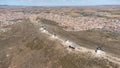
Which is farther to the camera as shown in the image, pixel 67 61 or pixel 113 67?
pixel 67 61

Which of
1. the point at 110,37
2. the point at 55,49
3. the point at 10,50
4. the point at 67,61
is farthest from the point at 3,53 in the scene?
the point at 110,37

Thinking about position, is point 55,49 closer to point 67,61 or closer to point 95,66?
point 67,61

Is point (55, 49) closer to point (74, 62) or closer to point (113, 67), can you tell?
point (74, 62)

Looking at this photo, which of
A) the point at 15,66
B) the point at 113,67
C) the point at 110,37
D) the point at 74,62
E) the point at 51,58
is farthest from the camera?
the point at 110,37

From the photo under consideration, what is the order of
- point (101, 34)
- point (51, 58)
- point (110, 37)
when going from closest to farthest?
point (51, 58) → point (110, 37) → point (101, 34)

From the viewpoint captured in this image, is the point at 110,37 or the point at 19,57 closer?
the point at 19,57

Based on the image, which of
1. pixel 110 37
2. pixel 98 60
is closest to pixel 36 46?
pixel 98 60

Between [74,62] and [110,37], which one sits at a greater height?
[74,62]

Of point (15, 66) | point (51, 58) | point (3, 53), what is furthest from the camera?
point (3, 53)

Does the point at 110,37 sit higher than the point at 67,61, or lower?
lower
